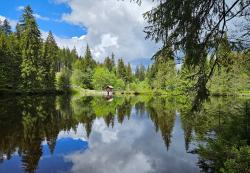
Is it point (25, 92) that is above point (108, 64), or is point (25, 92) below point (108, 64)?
below

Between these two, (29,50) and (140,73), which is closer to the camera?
(29,50)

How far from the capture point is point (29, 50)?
64.3 metres

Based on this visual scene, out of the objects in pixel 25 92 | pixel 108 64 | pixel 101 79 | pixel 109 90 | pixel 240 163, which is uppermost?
pixel 108 64

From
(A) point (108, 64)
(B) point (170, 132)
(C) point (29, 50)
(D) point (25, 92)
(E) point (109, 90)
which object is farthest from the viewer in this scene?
(A) point (108, 64)

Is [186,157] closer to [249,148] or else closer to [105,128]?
[249,148]

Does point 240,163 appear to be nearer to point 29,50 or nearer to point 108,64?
point 29,50

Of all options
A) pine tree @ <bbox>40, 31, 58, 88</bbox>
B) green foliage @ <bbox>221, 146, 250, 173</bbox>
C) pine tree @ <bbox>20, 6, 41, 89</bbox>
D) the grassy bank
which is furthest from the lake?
pine tree @ <bbox>40, 31, 58, 88</bbox>

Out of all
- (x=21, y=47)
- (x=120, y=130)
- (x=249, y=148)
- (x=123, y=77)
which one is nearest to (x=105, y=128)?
(x=120, y=130)

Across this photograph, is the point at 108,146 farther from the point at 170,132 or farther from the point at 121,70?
the point at 121,70

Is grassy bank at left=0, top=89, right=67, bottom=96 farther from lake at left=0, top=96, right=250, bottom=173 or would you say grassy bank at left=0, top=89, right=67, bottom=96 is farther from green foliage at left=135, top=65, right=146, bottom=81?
green foliage at left=135, top=65, right=146, bottom=81

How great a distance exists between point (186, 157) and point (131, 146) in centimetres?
431

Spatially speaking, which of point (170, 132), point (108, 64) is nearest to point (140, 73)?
point (108, 64)

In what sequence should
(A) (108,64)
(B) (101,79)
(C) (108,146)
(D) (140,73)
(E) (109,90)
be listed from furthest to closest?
(D) (140,73) < (A) (108,64) < (B) (101,79) < (E) (109,90) < (C) (108,146)

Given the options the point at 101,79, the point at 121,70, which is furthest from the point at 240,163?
the point at 121,70
